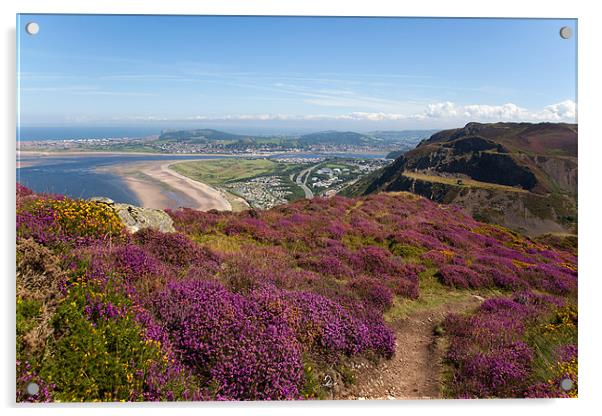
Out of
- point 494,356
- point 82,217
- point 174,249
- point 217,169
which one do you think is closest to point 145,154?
point 217,169

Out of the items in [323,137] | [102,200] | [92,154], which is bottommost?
[102,200]

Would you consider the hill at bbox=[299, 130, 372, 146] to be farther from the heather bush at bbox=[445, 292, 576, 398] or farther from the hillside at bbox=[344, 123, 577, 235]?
the heather bush at bbox=[445, 292, 576, 398]

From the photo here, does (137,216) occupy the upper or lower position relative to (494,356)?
upper

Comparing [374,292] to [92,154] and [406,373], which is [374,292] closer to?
[406,373]

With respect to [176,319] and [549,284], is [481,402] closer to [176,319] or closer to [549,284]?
[549,284]

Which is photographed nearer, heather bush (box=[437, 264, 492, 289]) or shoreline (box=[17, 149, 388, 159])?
shoreline (box=[17, 149, 388, 159])

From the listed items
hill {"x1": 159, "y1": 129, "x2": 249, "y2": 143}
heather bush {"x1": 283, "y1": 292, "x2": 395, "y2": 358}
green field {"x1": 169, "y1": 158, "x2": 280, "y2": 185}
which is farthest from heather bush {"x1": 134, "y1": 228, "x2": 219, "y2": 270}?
heather bush {"x1": 283, "y1": 292, "x2": 395, "y2": 358}
